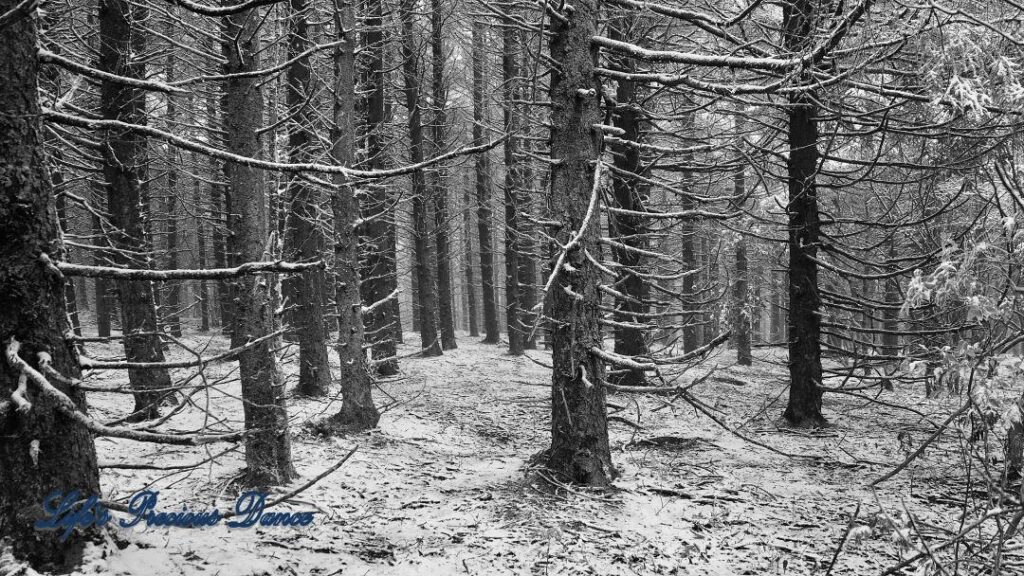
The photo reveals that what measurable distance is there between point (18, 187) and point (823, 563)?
5.65 metres

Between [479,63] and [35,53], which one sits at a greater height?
[479,63]

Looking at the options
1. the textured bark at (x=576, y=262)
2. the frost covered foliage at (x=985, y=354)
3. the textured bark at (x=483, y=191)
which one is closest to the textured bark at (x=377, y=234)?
the textured bark at (x=483, y=191)

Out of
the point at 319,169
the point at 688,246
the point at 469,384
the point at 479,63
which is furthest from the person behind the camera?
the point at 688,246

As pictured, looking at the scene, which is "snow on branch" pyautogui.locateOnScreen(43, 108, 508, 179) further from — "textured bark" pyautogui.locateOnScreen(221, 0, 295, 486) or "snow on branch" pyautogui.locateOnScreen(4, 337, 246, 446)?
"textured bark" pyautogui.locateOnScreen(221, 0, 295, 486)

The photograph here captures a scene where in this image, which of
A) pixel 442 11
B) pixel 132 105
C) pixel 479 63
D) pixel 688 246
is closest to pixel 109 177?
pixel 132 105

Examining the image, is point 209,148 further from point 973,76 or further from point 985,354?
point 973,76

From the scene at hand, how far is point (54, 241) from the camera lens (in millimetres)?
3041

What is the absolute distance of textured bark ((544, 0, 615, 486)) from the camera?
5672 mm

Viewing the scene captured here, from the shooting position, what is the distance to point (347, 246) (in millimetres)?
8398

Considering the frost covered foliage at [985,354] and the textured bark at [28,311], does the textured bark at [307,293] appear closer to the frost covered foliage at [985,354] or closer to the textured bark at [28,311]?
the textured bark at [28,311]

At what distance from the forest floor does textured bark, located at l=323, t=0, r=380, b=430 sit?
0.88m

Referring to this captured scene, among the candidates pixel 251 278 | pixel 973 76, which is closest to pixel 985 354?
pixel 973 76

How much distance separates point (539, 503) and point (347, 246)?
4.62m

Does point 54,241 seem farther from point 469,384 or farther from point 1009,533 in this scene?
point 469,384
